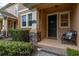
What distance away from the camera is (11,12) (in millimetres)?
4484

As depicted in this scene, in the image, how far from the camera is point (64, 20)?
550 cm

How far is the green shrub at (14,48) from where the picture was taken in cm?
431

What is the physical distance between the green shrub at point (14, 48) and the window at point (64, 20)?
159cm

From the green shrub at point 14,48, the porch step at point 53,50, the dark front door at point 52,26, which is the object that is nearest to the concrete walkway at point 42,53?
the porch step at point 53,50

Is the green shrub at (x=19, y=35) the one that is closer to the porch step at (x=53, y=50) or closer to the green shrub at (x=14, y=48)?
the green shrub at (x=14, y=48)

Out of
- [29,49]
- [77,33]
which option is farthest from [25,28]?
[77,33]

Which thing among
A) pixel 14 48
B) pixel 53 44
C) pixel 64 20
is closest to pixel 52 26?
pixel 64 20

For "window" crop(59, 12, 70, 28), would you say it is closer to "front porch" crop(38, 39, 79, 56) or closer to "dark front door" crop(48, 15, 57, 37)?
"dark front door" crop(48, 15, 57, 37)

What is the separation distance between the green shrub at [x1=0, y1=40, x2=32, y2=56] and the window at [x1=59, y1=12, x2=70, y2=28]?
1.59 m

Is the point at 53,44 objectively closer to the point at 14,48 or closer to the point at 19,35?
the point at 19,35

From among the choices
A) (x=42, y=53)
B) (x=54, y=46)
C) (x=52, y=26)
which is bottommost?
(x=42, y=53)

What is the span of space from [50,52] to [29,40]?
0.68 meters

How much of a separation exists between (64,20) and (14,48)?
2.04m

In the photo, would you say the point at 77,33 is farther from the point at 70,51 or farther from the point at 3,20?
the point at 3,20
